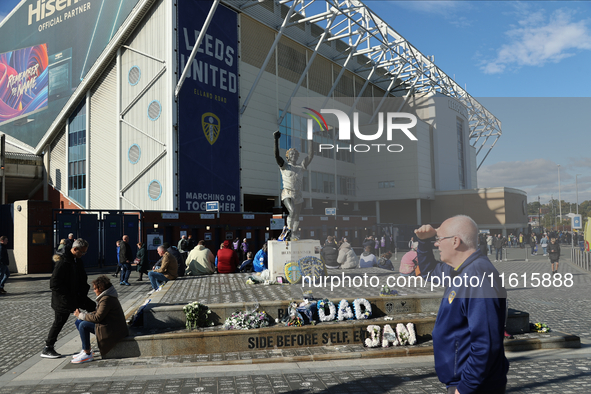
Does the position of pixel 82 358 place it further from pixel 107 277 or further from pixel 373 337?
pixel 373 337

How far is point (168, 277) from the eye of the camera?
42.2ft

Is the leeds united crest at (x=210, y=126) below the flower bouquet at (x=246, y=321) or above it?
above

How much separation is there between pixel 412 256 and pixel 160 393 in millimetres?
3412

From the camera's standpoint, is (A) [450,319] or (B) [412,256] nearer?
(A) [450,319]

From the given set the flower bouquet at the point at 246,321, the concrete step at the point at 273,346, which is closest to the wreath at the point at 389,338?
the concrete step at the point at 273,346

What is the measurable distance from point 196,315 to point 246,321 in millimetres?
868

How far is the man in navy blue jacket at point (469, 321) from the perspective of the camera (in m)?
2.42

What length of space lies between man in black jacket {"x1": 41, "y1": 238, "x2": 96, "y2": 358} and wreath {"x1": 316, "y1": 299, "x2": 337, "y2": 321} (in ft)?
12.6

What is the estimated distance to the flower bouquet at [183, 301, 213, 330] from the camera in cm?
755

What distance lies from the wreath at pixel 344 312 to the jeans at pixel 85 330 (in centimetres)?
400

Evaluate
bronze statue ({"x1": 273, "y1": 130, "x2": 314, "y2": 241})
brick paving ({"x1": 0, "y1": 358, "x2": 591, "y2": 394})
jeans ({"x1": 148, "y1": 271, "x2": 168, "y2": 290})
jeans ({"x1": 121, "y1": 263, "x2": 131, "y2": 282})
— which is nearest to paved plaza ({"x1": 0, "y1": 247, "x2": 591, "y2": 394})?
brick paving ({"x1": 0, "y1": 358, "x2": 591, "y2": 394})

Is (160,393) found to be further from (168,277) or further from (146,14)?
(146,14)

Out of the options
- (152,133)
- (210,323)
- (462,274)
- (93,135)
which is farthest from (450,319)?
(93,135)

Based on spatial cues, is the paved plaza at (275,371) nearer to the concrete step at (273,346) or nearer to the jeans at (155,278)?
the concrete step at (273,346)
